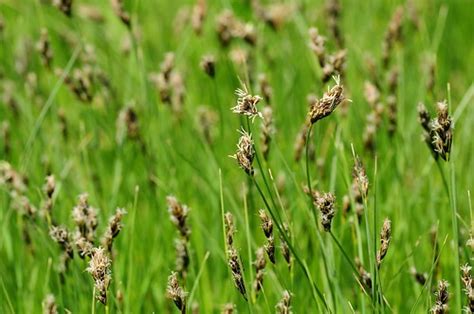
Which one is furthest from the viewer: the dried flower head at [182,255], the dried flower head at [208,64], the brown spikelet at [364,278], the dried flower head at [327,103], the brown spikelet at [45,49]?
the brown spikelet at [45,49]

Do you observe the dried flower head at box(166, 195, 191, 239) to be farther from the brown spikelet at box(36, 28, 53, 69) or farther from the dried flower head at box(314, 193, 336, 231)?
the brown spikelet at box(36, 28, 53, 69)

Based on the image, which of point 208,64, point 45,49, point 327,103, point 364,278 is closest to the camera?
point 327,103

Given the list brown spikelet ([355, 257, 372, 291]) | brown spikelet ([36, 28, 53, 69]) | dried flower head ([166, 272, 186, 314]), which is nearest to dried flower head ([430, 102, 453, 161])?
brown spikelet ([355, 257, 372, 291])

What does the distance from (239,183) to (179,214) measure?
1.05 m

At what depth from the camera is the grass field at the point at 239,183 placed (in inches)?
69.2

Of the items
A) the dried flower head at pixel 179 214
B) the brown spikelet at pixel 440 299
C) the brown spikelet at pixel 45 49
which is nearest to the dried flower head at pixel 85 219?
the dried flower head at pixel 179 214

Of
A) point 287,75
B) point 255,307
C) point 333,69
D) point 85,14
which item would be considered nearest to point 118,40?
point 85,14

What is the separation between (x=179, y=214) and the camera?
1858mm

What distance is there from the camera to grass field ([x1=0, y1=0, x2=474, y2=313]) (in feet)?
5.77

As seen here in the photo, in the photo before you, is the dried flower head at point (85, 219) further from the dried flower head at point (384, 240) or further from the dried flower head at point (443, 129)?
the dried flower head at point (443, 129)

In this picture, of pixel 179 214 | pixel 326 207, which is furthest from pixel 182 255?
pixel 326 207

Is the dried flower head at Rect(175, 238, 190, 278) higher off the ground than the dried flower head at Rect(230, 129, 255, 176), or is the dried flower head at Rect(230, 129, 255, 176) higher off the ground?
the dried flower head at Rect(175, 238, 190, 278)

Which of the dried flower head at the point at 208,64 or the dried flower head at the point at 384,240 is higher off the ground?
the dried flower head at the point at 208,64

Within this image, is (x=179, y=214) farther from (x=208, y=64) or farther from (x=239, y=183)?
(x=239, y=183)
